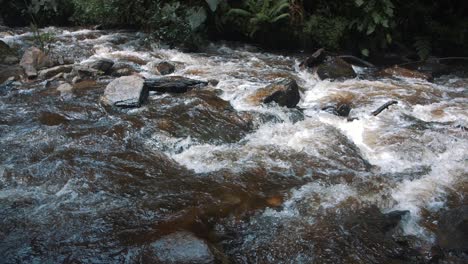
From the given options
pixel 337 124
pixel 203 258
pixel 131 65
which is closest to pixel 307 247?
pixel 203 258

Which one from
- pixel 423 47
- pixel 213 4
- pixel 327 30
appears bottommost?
pixel 423 47

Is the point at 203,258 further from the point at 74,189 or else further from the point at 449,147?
the point at 449,147

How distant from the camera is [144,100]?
252 inches

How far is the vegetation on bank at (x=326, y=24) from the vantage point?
884 cm

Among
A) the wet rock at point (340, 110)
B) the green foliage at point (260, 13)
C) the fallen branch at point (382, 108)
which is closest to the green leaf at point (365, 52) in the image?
the green foliage at point (260, 13)

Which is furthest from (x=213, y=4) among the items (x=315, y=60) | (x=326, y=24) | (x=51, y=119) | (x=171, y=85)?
(x=51, y=119)

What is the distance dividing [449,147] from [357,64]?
3.94 m

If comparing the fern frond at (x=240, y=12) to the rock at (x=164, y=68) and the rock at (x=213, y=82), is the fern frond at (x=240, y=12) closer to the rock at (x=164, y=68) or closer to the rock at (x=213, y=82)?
the rock at (x=164, y=68)

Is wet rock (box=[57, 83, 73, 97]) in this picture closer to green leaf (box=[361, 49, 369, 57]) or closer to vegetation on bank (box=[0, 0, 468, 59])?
vegetation on bank (box=[0, 0, 468, 59])

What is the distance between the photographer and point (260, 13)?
9.12 meters

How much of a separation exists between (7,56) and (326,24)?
6.68 meters

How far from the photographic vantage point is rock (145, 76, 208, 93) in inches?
269

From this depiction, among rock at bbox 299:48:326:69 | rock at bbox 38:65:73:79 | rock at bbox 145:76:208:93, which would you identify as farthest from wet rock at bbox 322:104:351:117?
rock at bbox 38:65:73:79

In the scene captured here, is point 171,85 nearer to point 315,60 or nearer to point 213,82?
point 213,82
